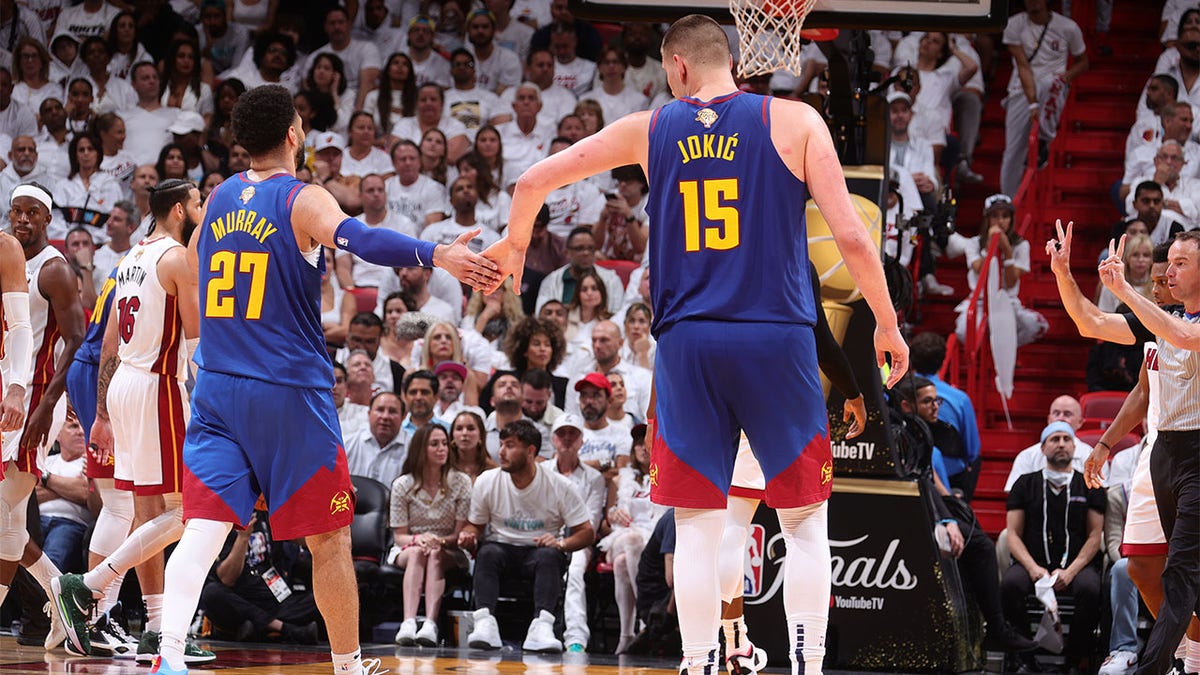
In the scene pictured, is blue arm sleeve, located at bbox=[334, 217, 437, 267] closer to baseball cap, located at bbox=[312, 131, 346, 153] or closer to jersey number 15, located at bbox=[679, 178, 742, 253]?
jersey number 15, located at bbox=[679, 178, 742, 253]

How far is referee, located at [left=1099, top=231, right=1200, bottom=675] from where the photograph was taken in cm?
652

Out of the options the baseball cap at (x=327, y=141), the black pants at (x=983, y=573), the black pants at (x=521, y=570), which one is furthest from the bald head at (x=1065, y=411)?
the baseball cap at (x=327, y=141)

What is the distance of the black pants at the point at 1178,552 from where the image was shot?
6.56 metres

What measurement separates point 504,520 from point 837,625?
2517 millimetres

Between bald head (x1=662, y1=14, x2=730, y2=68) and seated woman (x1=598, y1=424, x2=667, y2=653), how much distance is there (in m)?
4.42

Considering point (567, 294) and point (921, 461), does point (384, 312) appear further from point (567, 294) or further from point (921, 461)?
point (921, 461)

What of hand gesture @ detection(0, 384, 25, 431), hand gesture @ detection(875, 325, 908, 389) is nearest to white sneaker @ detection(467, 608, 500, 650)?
hand gesture @ detection(0, 384, 25, 431)

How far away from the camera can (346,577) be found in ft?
17.6

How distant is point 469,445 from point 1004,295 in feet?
15.8

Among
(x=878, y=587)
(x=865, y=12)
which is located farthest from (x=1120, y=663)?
Answer: (x=865, y=12)

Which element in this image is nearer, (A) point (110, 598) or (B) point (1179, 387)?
(B) point (1179, 387)

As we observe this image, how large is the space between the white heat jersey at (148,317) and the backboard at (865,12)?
2678mm

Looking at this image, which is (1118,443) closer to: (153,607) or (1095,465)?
(1095,465)

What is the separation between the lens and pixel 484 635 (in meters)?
9.12
